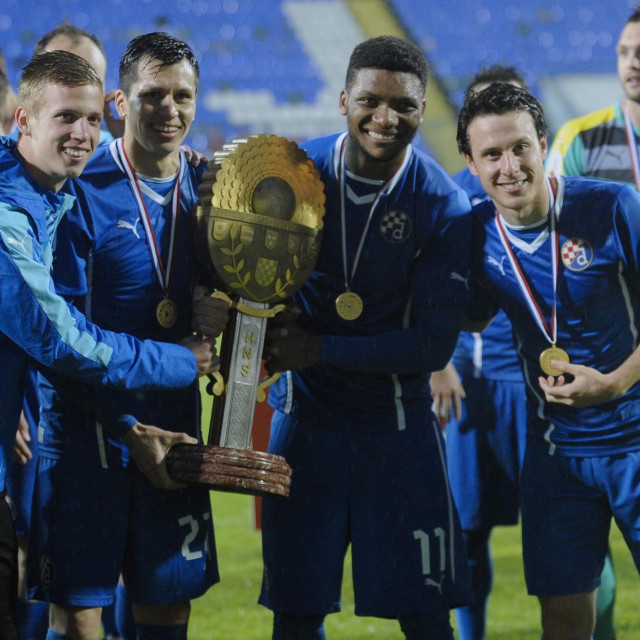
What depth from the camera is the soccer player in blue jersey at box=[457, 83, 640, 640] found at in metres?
2.79

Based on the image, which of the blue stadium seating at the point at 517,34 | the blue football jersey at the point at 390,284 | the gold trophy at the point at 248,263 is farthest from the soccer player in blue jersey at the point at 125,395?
the blue stadium seating at the point at 517,34

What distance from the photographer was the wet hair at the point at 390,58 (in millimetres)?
2734

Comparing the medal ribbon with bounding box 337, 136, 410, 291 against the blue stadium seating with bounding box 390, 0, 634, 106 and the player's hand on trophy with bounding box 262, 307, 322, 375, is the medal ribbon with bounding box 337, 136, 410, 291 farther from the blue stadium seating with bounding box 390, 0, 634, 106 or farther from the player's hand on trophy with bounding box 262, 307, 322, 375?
the blue stadium seating with bounding box 390, 0, 634, 106

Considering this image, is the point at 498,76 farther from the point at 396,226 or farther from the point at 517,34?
the point at 517,34

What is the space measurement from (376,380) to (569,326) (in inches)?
22.0

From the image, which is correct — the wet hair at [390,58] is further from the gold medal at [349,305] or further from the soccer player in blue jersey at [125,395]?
the gold medal at [349,305]

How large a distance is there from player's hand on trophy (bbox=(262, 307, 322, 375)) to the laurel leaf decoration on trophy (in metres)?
0.08

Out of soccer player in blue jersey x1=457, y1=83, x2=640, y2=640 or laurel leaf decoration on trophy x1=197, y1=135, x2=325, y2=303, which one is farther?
soccer player in blue jersey x1=457, y1=83, x2=640, y2=640

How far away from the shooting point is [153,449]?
Answer: 259 cm

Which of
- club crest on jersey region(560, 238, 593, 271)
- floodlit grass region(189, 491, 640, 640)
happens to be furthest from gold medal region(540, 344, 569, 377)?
floodlit grass region(189, 491, 640, 640)

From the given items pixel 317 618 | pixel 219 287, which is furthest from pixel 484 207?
pixel 317 618

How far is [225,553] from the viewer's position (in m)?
5.66

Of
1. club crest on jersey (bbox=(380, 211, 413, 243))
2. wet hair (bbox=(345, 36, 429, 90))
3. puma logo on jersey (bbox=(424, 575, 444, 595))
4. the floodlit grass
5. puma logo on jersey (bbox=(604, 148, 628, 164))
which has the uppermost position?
puma logo on jersey (bbox=(604, 148, 628, 164))

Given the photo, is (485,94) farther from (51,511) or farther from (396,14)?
(396,14)
